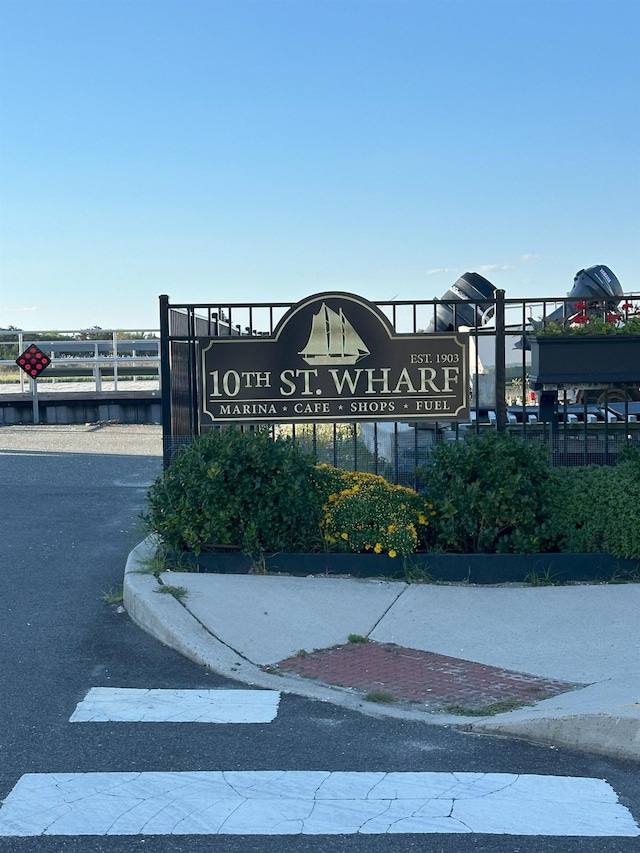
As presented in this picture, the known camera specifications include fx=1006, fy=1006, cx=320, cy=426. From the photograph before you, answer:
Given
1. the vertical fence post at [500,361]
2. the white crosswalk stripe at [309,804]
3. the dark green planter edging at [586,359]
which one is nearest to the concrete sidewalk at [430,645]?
the white crosswalk stripe at [309,804]

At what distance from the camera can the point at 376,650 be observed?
19.2ft

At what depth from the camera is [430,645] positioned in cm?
593

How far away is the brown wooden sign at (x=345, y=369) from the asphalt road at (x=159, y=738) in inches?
75.3

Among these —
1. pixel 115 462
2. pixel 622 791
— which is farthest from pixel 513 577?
pixel 115 462

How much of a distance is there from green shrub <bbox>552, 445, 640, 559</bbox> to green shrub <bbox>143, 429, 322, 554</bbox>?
180 centimetres

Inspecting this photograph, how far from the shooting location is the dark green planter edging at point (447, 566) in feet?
23.5

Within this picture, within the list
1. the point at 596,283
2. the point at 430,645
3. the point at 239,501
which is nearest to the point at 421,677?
the point at 430,645

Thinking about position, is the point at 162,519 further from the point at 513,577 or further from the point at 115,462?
the point at 115,462

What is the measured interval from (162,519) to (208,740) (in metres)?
2.92

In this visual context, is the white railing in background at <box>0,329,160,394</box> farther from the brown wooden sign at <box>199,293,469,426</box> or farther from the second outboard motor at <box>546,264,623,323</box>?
the brown wooden sign at <box>199,293,469,426</box>

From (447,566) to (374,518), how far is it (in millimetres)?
625

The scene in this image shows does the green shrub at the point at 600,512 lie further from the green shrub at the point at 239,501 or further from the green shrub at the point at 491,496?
the green shrub at the point at 239,501

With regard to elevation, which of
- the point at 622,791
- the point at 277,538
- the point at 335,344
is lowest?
the point at 622,791

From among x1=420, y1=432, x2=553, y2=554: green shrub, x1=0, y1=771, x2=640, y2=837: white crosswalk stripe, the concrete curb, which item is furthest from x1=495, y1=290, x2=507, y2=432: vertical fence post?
x1=0, y1=771, x2=640, y2=837: white crosswalk stripe
